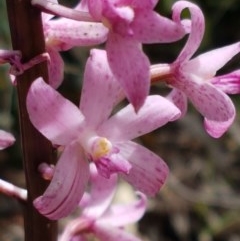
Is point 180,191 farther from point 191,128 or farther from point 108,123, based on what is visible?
point 108,123

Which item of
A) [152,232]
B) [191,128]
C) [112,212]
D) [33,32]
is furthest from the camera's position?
[191,128]

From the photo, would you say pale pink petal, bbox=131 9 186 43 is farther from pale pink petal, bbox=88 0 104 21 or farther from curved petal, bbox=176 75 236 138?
curved petal, bbox=176 75 236 138

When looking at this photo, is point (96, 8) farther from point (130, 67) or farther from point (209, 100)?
point (209, 100)

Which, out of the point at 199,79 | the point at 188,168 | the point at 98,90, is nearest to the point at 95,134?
the point at 98,90

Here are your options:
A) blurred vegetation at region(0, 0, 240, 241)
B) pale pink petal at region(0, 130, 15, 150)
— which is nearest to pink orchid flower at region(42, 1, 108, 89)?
pale pink petal at region(0, 130, 15, 150)

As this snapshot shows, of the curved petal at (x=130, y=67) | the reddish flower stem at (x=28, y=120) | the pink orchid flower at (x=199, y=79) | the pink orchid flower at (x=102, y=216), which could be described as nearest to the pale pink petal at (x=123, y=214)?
the pink orchid flower at (x=102, y=216)

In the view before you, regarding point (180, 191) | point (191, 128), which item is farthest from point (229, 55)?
point (191, 128)

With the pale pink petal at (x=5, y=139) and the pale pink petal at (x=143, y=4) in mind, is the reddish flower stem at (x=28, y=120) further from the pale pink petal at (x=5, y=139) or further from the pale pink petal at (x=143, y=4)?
the pale pink petal at (x=143, y=4)
